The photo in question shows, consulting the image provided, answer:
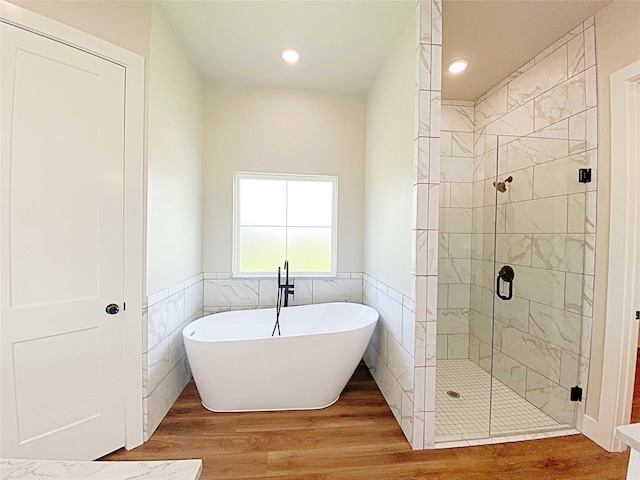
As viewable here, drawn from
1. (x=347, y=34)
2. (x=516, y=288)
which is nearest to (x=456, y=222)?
(x=516, y=288)

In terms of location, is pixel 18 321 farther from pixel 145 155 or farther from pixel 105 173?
pixel 145 155

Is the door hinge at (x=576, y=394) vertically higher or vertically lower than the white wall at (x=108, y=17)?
lower

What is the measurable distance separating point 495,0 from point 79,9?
246 centimetres

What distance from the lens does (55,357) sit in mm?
1571

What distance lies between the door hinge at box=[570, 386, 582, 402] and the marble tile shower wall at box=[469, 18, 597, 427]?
38 mm

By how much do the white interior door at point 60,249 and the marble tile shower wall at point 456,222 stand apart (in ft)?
9.17

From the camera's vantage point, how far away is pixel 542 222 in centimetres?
235

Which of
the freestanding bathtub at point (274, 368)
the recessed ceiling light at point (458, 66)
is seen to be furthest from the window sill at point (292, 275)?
the recessed ceiling light at point (458, 66)

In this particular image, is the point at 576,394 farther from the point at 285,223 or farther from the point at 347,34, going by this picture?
the point at 347,34

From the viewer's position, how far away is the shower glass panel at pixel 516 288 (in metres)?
2.06

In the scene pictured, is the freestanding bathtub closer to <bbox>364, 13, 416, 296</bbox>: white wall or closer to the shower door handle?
<bbox>364, 13, 416, 296</bbox>: white wall

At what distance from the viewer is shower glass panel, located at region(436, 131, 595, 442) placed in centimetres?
206

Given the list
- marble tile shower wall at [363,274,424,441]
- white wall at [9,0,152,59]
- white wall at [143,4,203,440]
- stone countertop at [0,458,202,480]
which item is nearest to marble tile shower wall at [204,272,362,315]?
white wall at [143,4,203,440]

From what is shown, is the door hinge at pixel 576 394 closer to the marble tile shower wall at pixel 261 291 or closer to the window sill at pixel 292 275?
the marble tile shower wall at pixel 261 291
